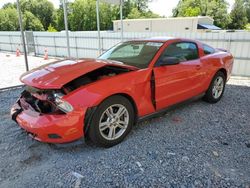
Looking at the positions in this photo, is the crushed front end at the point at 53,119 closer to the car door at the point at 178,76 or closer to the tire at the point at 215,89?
the car door at the point at 178,76

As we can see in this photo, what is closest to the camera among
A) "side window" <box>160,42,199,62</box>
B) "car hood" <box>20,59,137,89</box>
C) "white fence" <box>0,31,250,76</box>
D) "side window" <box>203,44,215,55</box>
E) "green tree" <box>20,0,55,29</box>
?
"car hood" <box>20,59,137,89</box>

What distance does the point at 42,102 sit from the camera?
9.31 feet

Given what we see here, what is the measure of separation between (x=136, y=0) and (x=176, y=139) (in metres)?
63.2

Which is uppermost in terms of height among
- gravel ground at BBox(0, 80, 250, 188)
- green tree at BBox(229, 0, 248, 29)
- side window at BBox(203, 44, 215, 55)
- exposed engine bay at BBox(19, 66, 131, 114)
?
green tree at BBox(229, 0, 248, 29)

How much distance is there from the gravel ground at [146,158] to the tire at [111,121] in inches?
5.6

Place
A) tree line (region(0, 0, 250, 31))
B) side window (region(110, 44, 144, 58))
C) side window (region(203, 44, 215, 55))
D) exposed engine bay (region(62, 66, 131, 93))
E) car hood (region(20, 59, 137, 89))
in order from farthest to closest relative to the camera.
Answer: tree line (region(0, 0, 250, 31)) → side window (region(203, 44, 215, 55)) → side window (region(110, 44, 144, 58)) → exposed engine bay (region(62, 66, 131, 93)) → car hood (region(20, 59, 137, 89))

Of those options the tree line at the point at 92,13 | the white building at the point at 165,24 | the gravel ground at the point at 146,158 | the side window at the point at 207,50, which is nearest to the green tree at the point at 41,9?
the tree line at the point at 92,13

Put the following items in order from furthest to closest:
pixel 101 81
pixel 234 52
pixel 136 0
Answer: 1. pixel 136 0
2. pixel 234 52
3. pixel 101 81

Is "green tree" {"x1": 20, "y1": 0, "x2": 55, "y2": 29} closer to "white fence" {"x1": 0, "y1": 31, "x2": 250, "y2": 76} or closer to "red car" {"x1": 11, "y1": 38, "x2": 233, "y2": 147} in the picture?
"white fence" {"x1": 0, "y1": 31, "x2": 250, "y2": 76}

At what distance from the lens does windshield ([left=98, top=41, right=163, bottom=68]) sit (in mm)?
3483

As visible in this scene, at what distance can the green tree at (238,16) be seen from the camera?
53531 mm

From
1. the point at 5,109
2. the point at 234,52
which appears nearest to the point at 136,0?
the point at 234,52

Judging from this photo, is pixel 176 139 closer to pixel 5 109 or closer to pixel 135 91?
pixel 135 91

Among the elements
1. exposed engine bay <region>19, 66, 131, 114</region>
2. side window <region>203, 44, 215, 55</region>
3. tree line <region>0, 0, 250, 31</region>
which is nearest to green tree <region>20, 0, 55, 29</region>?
tree line <region>0, 0, 250, 31</region>
